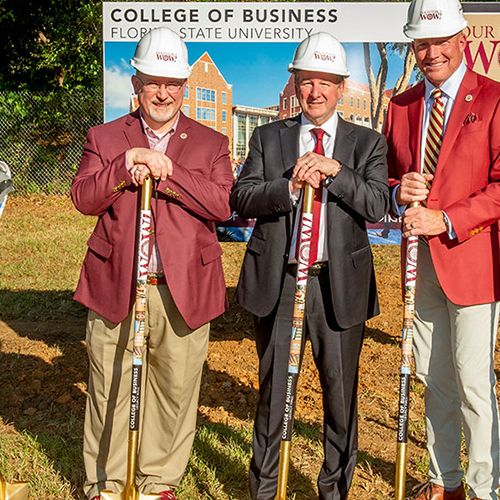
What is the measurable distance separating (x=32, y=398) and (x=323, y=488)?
3025 mm

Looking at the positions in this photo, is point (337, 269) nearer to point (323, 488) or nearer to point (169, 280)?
point (169, 280)

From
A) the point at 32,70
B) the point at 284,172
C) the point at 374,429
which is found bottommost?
the point at 374,429

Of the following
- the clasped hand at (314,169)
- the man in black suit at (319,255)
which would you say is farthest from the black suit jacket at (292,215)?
the clasped hand at (314,169)

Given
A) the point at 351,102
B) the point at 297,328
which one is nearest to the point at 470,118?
the point at 297,328

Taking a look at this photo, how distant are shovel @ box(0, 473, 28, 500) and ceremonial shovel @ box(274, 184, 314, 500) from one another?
4.49ft

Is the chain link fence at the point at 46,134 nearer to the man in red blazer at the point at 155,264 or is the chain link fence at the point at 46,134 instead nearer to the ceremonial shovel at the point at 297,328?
the man in red blazer at the point at 155,264

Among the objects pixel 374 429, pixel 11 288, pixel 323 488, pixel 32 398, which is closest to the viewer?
pixel 323 488

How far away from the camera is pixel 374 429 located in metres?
5.27

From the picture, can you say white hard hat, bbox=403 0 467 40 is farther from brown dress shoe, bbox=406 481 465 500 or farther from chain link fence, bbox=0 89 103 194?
chain link fence, bbox=0 89 103 194

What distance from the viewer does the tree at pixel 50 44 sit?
55.6 feet

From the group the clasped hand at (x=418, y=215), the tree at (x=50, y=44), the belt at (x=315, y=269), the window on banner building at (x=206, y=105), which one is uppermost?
the tree at (x=50, y=44)

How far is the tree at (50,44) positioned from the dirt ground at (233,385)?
10.3 metres

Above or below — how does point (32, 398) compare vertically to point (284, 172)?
below

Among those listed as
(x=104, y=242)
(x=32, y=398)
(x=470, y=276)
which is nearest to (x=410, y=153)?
(x=470, y=276)
